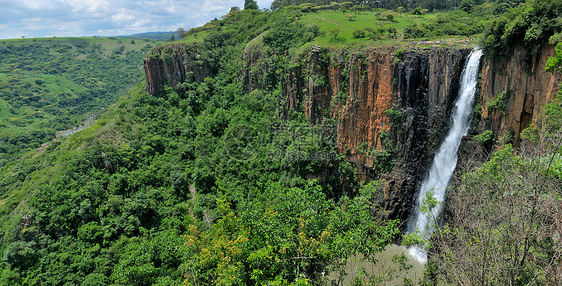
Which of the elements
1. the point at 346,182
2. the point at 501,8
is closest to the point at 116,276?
the point at 346,182

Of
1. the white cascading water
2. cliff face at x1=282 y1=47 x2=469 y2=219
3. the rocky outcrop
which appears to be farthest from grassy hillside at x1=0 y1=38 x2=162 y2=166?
the white cascading water

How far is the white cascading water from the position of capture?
69.3 feet

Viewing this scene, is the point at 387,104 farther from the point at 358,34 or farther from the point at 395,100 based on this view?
the point at 358,34

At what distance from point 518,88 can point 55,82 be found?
329ft

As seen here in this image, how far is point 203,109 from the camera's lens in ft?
126

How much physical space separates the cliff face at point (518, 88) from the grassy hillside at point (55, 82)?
60.9 metres

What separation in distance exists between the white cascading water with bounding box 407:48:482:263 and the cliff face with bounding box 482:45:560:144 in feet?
3.23

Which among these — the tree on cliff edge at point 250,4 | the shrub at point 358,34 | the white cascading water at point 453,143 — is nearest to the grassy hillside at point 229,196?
the shrub at point 358,34

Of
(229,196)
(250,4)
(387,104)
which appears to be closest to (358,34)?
(387,104)

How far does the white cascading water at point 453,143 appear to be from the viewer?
69.3 ft

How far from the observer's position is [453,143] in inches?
884

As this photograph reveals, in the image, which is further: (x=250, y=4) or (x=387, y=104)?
(x=250, y=4)

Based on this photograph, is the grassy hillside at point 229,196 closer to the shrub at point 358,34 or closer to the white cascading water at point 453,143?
the shrub at point 358,34

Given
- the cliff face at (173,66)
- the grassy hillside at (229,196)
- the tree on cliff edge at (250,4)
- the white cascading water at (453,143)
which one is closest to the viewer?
the grassy hillside at (229,196)
